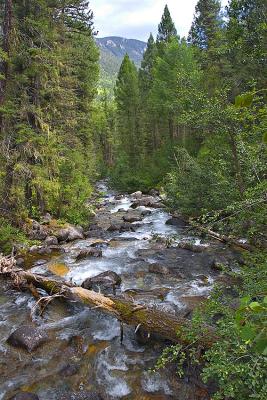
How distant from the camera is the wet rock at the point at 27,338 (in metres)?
7.54

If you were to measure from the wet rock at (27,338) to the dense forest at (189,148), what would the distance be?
2.80 m

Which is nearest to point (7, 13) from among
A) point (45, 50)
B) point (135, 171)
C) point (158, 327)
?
point (45, 50)

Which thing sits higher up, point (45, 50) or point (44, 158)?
point (45, 50)

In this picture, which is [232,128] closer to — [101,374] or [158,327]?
[158,327]

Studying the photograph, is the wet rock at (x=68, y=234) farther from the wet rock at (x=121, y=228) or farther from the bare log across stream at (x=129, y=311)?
the bare log across stream at (x=129, y=311)

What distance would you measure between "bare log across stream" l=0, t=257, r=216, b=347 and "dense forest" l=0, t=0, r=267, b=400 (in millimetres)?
361

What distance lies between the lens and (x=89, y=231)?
18297 mm

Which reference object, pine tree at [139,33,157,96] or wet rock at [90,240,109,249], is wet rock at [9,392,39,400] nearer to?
wet rock at [90,240,109,249]

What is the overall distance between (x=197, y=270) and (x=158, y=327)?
542 centimetres

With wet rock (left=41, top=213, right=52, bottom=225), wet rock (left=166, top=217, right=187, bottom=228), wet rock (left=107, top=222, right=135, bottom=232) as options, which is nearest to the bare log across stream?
wet rock (left=41, top=213, right=52, bottom=225)

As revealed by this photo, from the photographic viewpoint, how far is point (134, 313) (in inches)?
292

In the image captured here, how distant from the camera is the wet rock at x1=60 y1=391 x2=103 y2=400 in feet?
19.7

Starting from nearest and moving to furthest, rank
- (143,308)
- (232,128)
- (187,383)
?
(187,383) → (143,308) → (232,128)

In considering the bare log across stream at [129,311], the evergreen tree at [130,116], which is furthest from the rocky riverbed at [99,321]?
the evergreen tree at [130,116]
